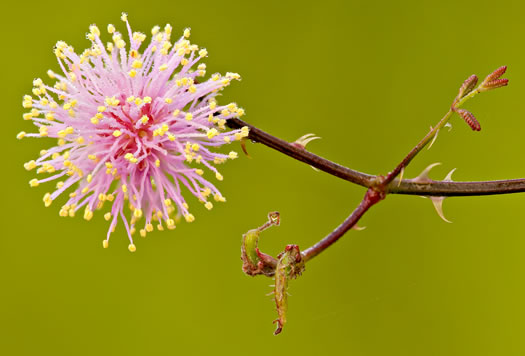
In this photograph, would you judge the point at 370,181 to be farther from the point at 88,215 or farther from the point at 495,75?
the point at 88,215

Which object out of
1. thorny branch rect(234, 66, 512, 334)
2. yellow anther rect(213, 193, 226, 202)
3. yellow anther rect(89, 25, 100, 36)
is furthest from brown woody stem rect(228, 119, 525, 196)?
yellow anther rect(89, 25, 100, 36)

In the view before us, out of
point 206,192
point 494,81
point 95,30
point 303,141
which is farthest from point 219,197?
point 494,81

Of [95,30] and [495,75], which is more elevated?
[95,30]

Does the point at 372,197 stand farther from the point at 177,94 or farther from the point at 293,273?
the point at 177,94

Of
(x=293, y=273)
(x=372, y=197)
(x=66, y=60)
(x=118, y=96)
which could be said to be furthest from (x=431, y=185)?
(x=66, y=60)

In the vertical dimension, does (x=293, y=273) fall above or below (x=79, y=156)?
below

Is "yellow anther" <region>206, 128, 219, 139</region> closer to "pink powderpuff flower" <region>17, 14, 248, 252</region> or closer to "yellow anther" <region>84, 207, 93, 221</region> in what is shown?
"pink powderpuff flower" <region>17, 14, 248, 252</region>
